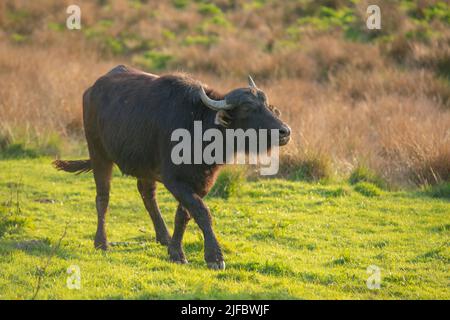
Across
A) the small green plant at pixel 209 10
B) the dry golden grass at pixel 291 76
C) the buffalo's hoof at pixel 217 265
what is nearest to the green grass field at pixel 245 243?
the buffalo's hoof at pixel 217 265

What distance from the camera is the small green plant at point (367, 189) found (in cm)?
1338

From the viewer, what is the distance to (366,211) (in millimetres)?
12320

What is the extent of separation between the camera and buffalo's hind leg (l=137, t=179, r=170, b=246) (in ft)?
33.9

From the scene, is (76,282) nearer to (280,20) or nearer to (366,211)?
(366,211)

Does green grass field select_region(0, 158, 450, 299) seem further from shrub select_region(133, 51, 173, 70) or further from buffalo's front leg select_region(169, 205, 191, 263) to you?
shrub select_region(133, 51, 173, 70)

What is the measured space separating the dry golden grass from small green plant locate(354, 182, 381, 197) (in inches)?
34.8

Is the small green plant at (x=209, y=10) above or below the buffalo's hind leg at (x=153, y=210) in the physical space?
above

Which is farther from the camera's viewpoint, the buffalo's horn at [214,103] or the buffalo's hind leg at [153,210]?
the buffalo's hind leg at [153,210]

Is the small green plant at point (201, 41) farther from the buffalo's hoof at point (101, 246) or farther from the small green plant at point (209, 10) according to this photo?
the buffalo's hoof at point (101, 246)

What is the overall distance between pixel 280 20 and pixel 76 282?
23654 mm

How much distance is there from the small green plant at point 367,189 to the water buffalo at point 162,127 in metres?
4.38

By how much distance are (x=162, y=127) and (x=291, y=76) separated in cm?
1389

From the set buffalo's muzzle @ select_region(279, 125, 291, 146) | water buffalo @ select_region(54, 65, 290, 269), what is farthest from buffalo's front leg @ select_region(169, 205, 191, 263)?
→ buffalo's muzzle @ select_region(279, 125, 291, 146)

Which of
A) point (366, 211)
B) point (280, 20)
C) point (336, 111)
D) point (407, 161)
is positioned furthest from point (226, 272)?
point (280, 20)
